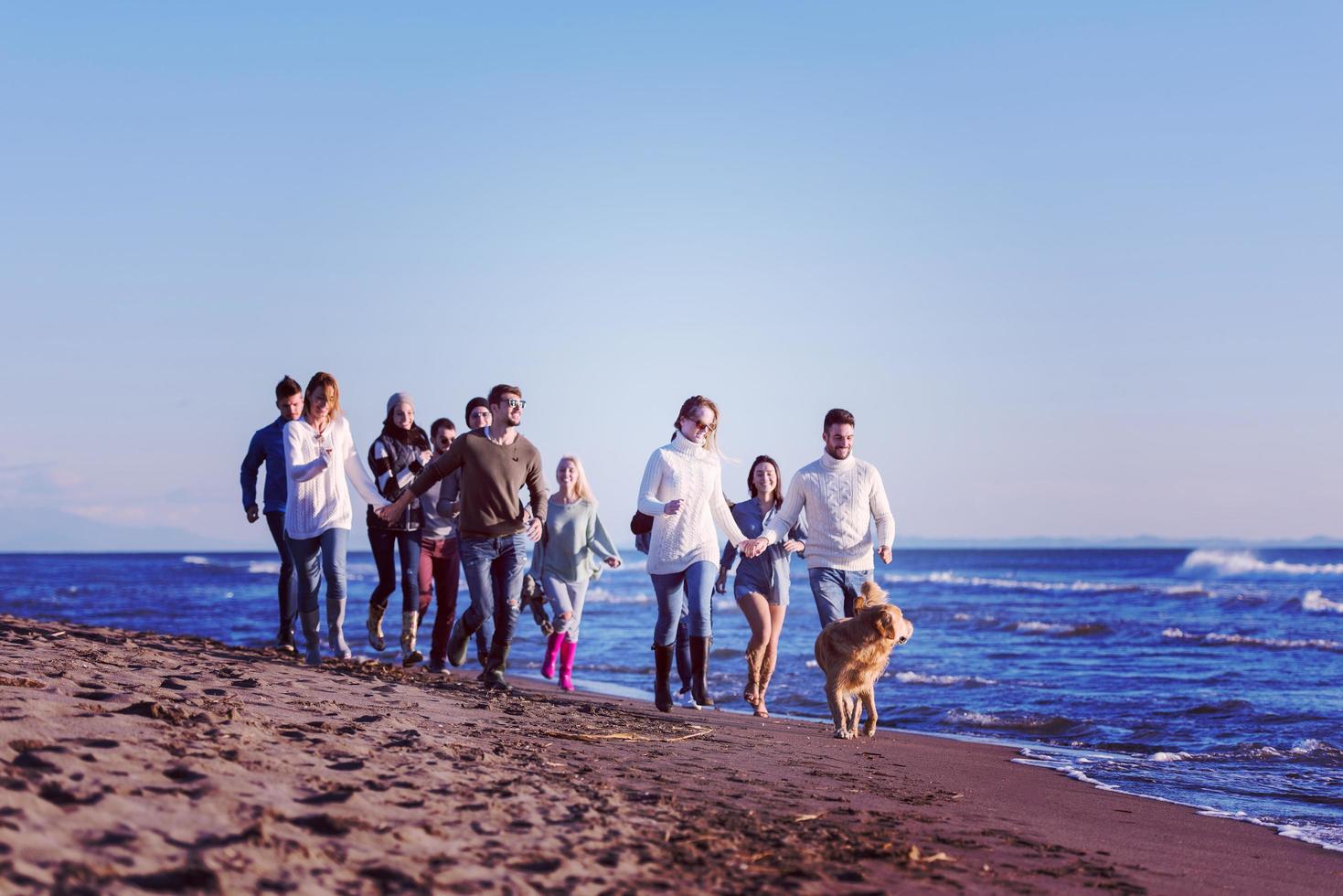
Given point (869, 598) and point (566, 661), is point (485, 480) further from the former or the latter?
point (566, 661)

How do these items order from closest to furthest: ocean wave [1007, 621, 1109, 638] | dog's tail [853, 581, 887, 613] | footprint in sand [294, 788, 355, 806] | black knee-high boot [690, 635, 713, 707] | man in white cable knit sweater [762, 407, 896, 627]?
footprint in sand [294, 788, 355, 806] → dog's tail [853, 581, 887, 613] → man in white cable knit sweater [762, 407, 896, 627] → black knee-high boot [690, 635, 713, 707] → ocean wave [1007, 621, 1109, 638]

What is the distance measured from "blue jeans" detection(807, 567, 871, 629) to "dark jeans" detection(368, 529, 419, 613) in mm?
3378

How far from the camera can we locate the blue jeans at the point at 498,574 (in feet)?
26.1

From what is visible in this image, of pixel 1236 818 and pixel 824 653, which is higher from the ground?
pixel 824 653

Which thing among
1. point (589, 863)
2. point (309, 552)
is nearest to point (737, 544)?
point (309, 552)

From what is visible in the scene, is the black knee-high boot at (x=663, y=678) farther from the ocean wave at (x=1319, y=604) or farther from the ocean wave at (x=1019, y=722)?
the ocean wave at (x=1319, y=604)

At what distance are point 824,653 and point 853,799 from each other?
7.11ft

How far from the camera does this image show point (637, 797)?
180 inches

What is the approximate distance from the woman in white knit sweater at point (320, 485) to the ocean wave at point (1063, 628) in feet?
49.2

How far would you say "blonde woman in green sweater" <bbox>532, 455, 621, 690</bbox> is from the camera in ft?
32.3

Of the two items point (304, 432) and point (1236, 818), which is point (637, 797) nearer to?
point (1236, 818)

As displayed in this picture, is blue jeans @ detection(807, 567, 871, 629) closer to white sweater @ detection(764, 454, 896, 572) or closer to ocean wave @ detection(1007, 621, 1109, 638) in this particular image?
white sweater @ detection(764, 454, 896, 572)

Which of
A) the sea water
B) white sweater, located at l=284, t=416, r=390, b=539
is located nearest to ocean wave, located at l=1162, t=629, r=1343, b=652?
the sea water

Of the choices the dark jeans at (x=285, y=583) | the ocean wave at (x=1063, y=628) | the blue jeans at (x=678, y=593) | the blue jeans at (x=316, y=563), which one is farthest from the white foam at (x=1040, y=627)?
the blue jeans at (x=316, y=563)
